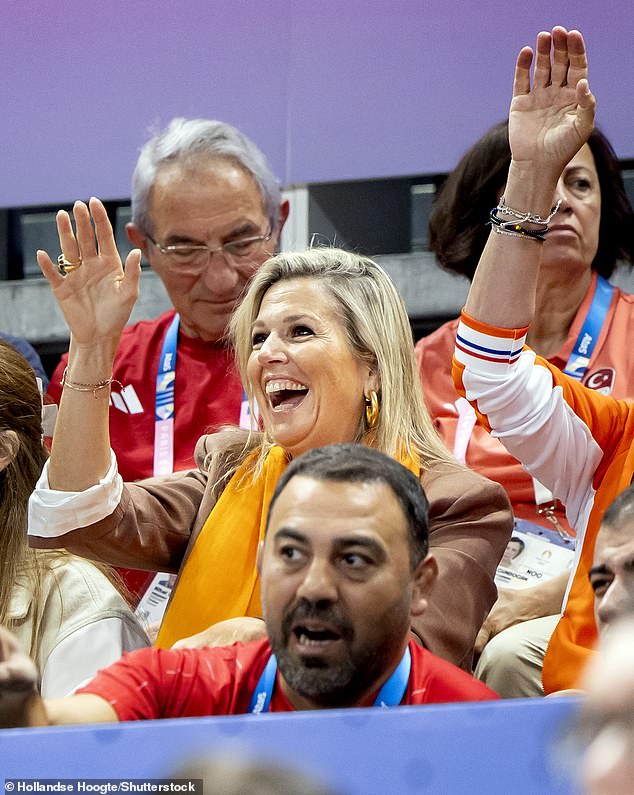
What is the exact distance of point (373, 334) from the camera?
2.46m

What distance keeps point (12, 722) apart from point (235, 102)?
234cm

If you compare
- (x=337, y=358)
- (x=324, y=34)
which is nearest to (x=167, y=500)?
(x=337, y=358)

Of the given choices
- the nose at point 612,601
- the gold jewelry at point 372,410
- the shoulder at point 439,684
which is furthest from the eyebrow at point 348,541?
the gold jewelry at point 372,410

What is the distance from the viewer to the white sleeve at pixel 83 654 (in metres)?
2.13

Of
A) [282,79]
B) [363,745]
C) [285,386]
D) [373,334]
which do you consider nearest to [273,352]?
[285,386]

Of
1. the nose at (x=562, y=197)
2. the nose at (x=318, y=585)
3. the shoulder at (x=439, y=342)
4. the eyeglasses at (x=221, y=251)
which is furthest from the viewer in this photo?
the eyeglasses at (x=221, y=251)

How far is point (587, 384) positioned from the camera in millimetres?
2713

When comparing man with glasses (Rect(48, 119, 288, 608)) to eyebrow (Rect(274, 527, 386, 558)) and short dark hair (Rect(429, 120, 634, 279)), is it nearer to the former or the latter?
short dark hair (Rect(429, 120, 634, 279))

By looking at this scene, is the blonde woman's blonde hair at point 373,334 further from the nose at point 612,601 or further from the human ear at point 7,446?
the nose at point 612,601

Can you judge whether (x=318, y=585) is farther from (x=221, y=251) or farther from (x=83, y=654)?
(x=221, y=251)

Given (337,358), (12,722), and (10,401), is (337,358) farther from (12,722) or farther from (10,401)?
(12,722)

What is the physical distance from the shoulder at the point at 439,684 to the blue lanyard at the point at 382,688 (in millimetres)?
16

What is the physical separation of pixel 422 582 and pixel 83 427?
2.38 feet

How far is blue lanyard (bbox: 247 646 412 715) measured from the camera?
1600mm
